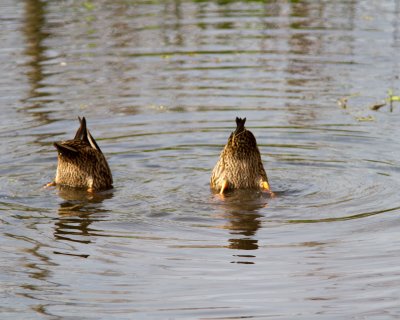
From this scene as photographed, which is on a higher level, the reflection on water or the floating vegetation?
the floating vegetation

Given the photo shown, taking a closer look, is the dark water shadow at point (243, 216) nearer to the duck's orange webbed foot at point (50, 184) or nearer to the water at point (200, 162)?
the water at point (200, 162)

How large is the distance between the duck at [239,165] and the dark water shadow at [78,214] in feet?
3.67

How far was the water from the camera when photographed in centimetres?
712

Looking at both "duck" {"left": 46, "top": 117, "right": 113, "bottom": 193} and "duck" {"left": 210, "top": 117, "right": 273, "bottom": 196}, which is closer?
"duck" {"left": 210, "top": 117, "right": 273, "bottom": 196}

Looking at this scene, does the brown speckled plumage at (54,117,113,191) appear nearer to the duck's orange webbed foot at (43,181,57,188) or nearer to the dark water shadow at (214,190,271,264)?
the duck's orange webbed foot at (43,181,57,188)

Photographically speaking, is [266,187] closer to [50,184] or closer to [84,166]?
[84,166]

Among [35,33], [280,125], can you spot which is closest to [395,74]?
[280,125]

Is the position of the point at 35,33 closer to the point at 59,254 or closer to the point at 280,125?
the point at 280,125

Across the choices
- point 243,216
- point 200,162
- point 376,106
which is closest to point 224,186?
point 243,216

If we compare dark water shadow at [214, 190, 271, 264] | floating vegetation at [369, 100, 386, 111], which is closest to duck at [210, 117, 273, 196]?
dark water shadow at [214, 190, 271, 264]

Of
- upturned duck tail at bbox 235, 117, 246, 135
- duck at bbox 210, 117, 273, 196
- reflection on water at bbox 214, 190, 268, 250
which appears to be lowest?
reflection on water at bbox 214, 190, 268, 250

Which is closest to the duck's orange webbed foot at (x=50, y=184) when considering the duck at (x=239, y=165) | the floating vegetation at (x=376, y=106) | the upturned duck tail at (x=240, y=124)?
the duck at (x=239, y=165)

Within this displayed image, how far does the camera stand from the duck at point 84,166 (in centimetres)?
1027

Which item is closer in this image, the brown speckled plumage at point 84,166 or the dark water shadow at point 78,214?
the dark water shadow at point 78,214
